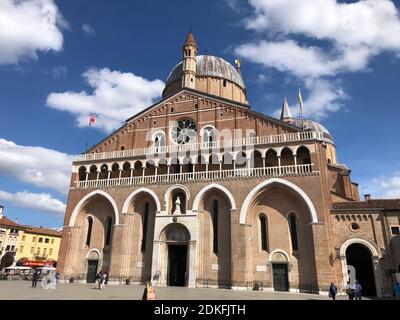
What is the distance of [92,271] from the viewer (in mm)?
26328

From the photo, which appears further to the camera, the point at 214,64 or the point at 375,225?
the point at 214,64

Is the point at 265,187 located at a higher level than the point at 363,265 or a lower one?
higher

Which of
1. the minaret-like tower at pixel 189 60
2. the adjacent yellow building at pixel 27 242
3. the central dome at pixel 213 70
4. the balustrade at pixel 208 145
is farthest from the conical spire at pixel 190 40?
the adjacent yellow building at pixel 27 242

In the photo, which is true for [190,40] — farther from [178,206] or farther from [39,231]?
[39,231]

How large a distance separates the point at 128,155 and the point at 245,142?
409 inches

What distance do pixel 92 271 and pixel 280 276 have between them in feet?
50.1

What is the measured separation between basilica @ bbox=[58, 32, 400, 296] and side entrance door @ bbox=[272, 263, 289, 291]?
65 millimetres

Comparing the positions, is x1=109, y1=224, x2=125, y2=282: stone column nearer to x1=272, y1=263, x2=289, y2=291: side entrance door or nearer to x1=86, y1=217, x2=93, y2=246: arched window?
x1=86, y1=217, x2=93, y2=246: arched window

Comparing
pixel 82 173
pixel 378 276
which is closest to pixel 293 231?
pixel 378 276

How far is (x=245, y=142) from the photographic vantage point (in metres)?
24.9

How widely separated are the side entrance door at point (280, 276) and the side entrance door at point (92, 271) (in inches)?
570
